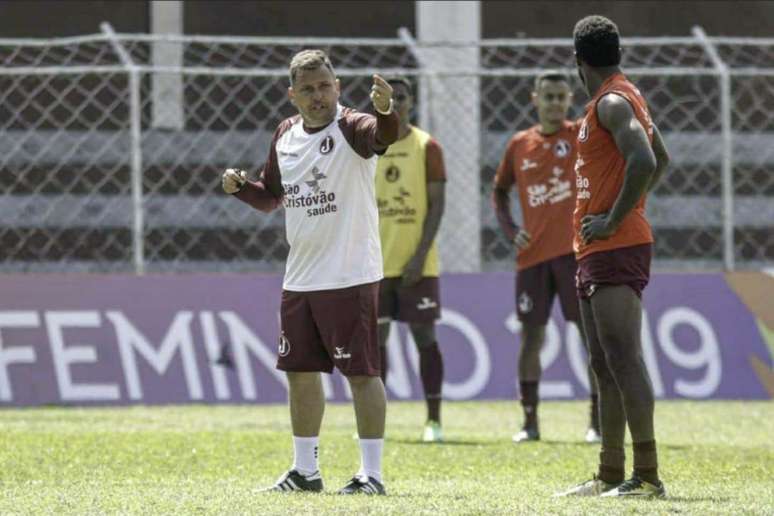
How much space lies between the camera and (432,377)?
1116 centimetres

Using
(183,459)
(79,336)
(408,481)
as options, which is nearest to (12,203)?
(79,336)

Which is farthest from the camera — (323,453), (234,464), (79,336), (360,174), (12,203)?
(12,203)

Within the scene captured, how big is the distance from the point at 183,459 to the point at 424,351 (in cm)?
238

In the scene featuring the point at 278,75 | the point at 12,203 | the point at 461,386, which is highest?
the point at 278,75

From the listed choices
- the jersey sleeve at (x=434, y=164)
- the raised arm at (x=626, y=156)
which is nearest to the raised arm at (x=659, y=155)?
the raised arm at (x=626, y=156)

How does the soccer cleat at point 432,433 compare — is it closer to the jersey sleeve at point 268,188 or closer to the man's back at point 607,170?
the jersey sleeve at point 268,188

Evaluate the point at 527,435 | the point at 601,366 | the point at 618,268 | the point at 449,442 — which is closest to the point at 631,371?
the point at 601,366

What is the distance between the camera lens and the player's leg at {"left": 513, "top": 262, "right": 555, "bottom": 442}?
11000mm

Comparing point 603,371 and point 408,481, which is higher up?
point 603,371

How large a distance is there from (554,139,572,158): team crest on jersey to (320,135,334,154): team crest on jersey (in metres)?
3.63

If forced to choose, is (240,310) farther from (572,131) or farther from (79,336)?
(572,131)

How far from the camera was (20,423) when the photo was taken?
38.0ft

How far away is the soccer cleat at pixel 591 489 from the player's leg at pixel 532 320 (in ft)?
10.8

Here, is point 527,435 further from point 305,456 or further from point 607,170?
point 607,170
